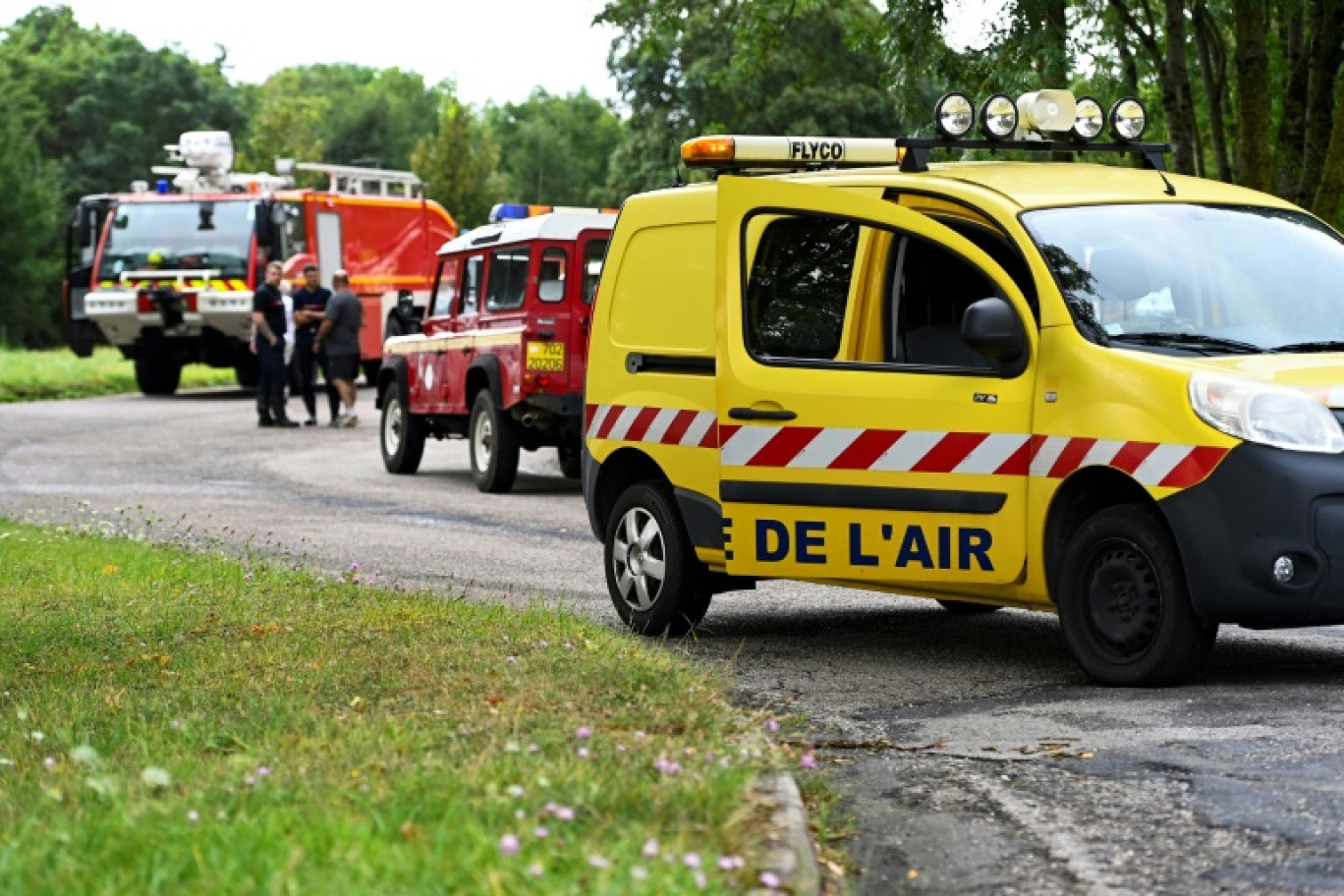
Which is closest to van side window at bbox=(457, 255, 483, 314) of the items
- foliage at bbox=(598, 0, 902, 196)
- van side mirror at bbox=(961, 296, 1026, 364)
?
van side mirror at bbox=(961, 296, 1026, 364)

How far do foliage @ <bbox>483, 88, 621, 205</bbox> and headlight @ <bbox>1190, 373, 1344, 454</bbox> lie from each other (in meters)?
92.7

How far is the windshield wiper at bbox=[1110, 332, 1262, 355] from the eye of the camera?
8.38 meters

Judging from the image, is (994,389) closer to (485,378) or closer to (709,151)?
(709,151)

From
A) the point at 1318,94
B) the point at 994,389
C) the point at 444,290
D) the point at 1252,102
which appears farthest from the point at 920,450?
the point at 1318,94

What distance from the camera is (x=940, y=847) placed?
593cm

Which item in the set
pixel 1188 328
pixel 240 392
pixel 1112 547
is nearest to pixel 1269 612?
pixel 1112 547

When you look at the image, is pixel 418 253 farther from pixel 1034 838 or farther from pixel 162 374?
pixel 1034 838

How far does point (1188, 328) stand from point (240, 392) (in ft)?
108

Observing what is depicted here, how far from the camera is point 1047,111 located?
32.7 feet

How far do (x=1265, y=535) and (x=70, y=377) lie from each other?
33788mm

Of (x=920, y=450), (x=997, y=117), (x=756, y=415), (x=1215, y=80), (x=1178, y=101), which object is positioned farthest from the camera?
(x=1215, y=80)

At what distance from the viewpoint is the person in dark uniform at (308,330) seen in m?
28.6

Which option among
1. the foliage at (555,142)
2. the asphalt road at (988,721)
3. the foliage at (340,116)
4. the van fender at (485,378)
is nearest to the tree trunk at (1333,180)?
the van fender at (485,378)

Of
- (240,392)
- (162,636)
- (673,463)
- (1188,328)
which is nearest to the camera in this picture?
(1188,328)
